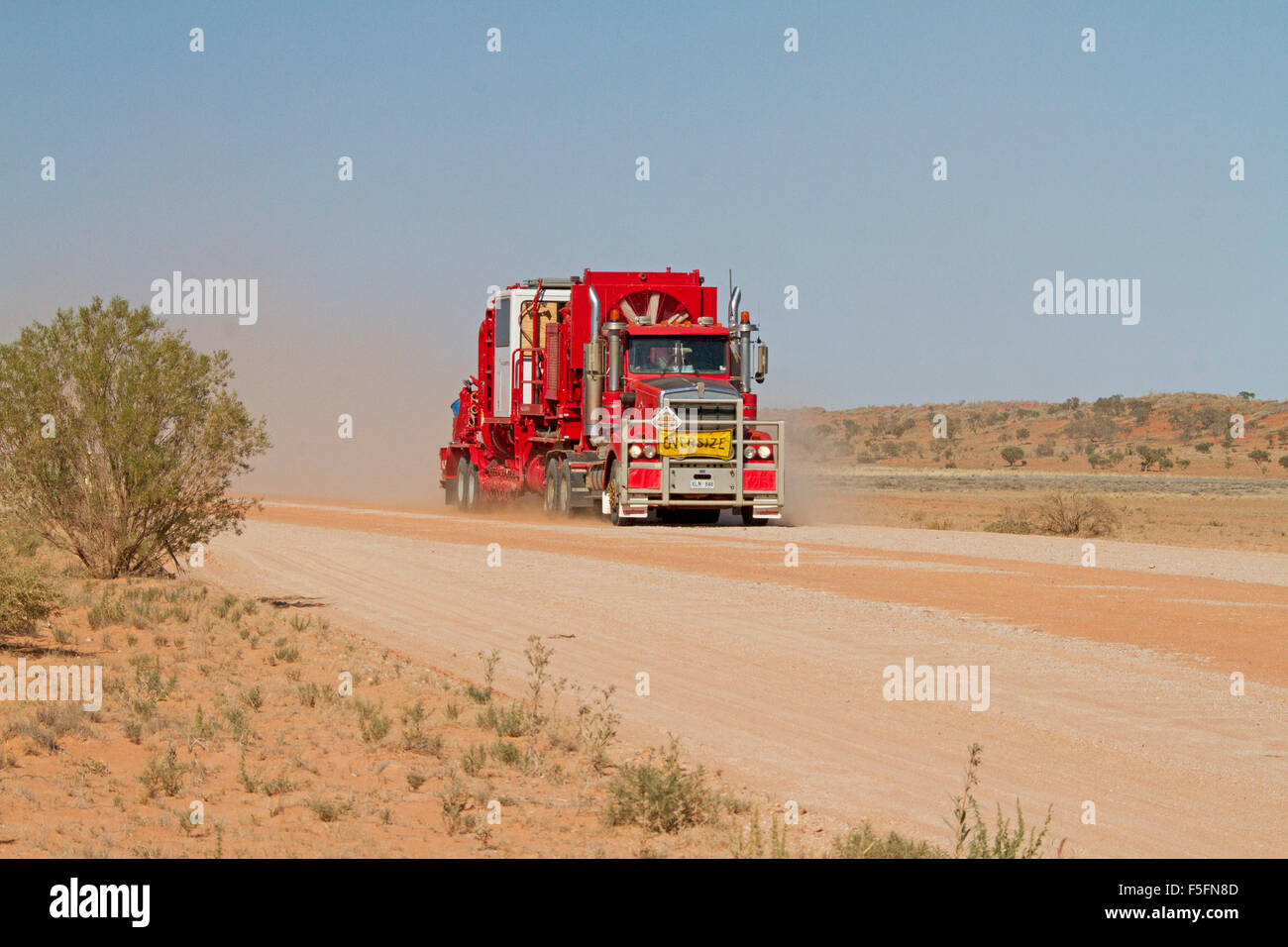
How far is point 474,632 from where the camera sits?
14945 mm

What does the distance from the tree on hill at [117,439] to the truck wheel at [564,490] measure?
44.8 feet

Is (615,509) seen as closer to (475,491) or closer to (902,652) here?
(475,491)

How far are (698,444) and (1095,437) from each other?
74.5 meters

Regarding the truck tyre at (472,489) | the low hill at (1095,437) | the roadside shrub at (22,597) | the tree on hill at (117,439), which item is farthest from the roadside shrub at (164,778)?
the low hill at (1095,437)

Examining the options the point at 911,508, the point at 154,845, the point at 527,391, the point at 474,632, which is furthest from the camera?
the point at 911,508

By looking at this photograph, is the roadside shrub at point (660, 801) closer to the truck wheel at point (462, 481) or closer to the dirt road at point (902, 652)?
the dirt road at point (902, 652)

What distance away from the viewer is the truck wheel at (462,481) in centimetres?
3991

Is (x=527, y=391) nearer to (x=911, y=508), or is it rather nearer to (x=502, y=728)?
(x=911, y=508)

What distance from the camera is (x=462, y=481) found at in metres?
40.3

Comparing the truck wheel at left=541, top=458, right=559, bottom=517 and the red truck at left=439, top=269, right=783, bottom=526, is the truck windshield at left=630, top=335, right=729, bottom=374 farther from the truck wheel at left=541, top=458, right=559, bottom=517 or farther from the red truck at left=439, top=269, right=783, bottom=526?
the truck wheel at left=541, top=458, right=559, bottom=517

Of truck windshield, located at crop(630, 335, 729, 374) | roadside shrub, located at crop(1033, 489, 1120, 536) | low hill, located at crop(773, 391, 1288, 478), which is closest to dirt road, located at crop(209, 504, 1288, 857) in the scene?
truck windshield, located at crop(630, 335, 729, 374)
